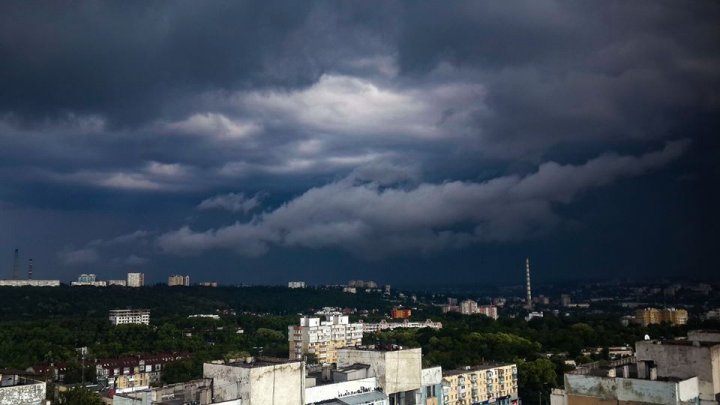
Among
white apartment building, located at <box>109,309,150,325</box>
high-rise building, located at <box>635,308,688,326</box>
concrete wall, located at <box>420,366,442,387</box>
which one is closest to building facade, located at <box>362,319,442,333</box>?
high-rise building, located at <box>635,308,688,326</box>

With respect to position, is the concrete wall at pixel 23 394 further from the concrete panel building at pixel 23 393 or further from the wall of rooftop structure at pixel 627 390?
the wall of rooftop structure at pixel 627 390

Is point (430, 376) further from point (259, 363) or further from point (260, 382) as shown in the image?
point (260, 382)

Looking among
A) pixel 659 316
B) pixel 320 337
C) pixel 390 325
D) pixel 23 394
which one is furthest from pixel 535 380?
pixel 659 316

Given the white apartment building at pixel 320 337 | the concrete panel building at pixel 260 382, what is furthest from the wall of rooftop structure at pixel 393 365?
the white apartment building at pixel 320 337

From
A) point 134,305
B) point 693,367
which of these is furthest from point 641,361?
point 134,305

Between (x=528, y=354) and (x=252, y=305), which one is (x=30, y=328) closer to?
(x=528, y=354)

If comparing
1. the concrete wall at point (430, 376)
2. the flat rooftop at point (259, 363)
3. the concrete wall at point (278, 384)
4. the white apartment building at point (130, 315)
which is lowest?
the white apartment building at point (130, 315)
